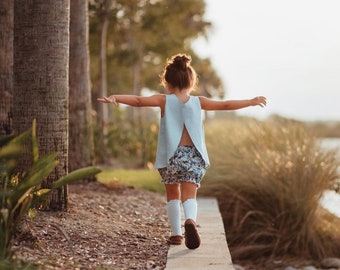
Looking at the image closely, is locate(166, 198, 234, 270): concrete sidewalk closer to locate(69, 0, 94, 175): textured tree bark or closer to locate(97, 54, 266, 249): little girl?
locate(97, 54, 266, 249): little girl

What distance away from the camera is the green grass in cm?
916

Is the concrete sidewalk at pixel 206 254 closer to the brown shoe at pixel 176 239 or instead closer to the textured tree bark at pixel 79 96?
the brown shoe at pixel 176 239

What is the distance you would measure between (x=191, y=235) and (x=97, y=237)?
72 centimetres

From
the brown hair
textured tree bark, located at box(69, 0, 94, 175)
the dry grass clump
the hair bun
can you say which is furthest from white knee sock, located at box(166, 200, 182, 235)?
textured tree bark, located at box(69, 0, 94, 175)

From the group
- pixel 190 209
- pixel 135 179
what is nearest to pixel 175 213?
pixel 190 209

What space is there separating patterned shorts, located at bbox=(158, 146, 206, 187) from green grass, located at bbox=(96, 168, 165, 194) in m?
3.41

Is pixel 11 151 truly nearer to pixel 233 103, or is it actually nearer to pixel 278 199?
pixel 233 103

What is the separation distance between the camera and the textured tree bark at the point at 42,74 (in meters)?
5.50

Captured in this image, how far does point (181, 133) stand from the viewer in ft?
16.6

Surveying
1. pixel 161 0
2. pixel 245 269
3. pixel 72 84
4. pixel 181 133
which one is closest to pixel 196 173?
pixel 181 133

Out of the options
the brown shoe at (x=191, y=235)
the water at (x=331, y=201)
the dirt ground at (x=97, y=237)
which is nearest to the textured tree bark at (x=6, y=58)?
the dirt ground at (x=97, y=237)

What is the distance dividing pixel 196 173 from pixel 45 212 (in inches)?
55.0

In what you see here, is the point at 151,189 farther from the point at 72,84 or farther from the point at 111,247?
the point at 111,247

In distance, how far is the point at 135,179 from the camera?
10.1 m
